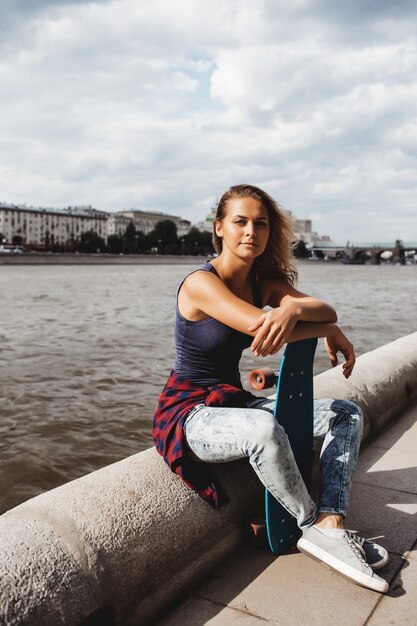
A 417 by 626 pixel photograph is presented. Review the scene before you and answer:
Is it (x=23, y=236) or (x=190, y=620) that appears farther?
(x=23, y=236)

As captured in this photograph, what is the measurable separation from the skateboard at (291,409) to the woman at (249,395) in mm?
74

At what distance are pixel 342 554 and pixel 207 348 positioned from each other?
851mm

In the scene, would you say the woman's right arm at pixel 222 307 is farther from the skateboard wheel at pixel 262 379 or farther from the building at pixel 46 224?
the building at pixel 46 224

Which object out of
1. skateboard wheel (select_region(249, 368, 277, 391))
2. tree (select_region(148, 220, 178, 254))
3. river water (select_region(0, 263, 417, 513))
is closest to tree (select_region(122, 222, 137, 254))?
tree (select_region(148, 220, 178, 254))

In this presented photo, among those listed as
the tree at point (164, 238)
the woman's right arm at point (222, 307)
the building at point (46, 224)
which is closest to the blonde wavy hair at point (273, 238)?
the woman's right arm at point (222, 307)

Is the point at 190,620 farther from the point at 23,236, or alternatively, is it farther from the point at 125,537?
the point at 23,236

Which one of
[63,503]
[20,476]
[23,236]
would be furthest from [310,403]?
[23,236]

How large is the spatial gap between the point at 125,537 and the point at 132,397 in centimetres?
A: 505

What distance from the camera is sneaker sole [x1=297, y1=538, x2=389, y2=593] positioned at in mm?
2076

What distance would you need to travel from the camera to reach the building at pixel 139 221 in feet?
472

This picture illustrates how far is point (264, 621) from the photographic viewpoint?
6.35 ft

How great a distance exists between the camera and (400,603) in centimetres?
203

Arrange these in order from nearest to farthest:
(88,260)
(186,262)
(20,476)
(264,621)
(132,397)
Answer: (264,621), (20,476), (132,397), (88,260), (186,262)

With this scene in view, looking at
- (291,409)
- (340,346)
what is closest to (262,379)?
(291,409)
